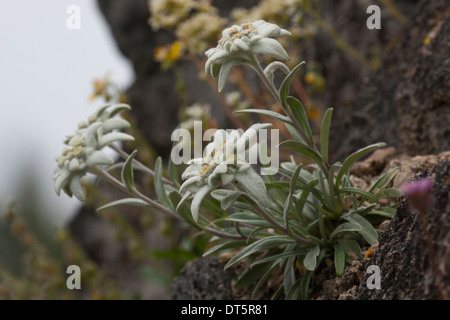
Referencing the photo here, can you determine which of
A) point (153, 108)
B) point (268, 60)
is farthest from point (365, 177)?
point (153, 108)

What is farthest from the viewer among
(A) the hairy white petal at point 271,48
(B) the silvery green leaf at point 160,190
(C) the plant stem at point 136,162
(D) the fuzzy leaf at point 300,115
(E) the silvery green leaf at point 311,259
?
(C) the plant stem at point 136,162

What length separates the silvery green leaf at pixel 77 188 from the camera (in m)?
2.24

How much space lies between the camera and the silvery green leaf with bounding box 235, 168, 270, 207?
6.02ft

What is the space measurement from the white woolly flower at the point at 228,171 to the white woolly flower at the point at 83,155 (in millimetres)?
391

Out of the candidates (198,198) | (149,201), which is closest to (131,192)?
(149,201)

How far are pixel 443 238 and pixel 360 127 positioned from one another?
1.96 m

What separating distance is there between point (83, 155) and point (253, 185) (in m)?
0.79

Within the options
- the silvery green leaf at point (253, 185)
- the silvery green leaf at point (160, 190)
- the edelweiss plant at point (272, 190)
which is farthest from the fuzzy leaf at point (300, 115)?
the silvery green leaf at point (160, 190)

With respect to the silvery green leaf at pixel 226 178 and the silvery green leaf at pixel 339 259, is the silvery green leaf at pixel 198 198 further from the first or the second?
the silvery green leaf at pixel 339 259

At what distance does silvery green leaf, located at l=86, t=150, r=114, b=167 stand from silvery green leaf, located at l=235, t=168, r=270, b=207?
59 cm

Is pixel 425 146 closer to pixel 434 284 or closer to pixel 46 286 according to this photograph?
pixel 434 284

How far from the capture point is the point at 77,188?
7.35 feet

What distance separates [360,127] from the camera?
136 inches

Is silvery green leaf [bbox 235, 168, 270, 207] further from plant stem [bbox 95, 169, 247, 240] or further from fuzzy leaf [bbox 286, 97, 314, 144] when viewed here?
plant stem [bbox 95, 169, 247, 240]
